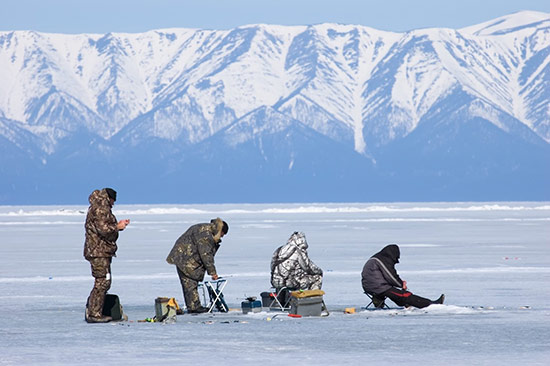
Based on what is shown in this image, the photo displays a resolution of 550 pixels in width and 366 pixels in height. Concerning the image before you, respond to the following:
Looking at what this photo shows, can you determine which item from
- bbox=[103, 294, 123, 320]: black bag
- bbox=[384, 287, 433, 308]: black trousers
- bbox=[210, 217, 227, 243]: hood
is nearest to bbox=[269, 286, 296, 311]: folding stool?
bbox=[210, 217, 227, 243]: hood

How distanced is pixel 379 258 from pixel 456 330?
252 cm

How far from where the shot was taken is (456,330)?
15312 millimetres

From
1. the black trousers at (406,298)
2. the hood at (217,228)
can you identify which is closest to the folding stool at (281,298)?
the hood at (217,228)

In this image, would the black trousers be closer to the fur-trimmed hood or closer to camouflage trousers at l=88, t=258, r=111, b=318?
the fur-trimmed hood

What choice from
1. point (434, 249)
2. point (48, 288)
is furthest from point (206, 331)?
point (434, 249)

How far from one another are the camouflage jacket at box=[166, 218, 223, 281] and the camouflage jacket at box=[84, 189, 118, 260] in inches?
53.7

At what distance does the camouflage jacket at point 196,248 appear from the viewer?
17.0 metres

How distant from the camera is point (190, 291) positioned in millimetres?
17344

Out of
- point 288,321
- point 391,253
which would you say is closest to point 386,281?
point 391,253

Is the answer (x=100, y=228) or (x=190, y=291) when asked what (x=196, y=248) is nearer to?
(x=190, y=291)

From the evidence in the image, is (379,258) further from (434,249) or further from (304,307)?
(434,249)

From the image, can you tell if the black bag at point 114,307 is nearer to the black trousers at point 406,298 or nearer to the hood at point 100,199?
the hood at point 100,199

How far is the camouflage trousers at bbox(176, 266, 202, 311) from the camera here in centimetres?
1730

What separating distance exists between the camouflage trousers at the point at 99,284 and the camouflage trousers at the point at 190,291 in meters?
1.40
